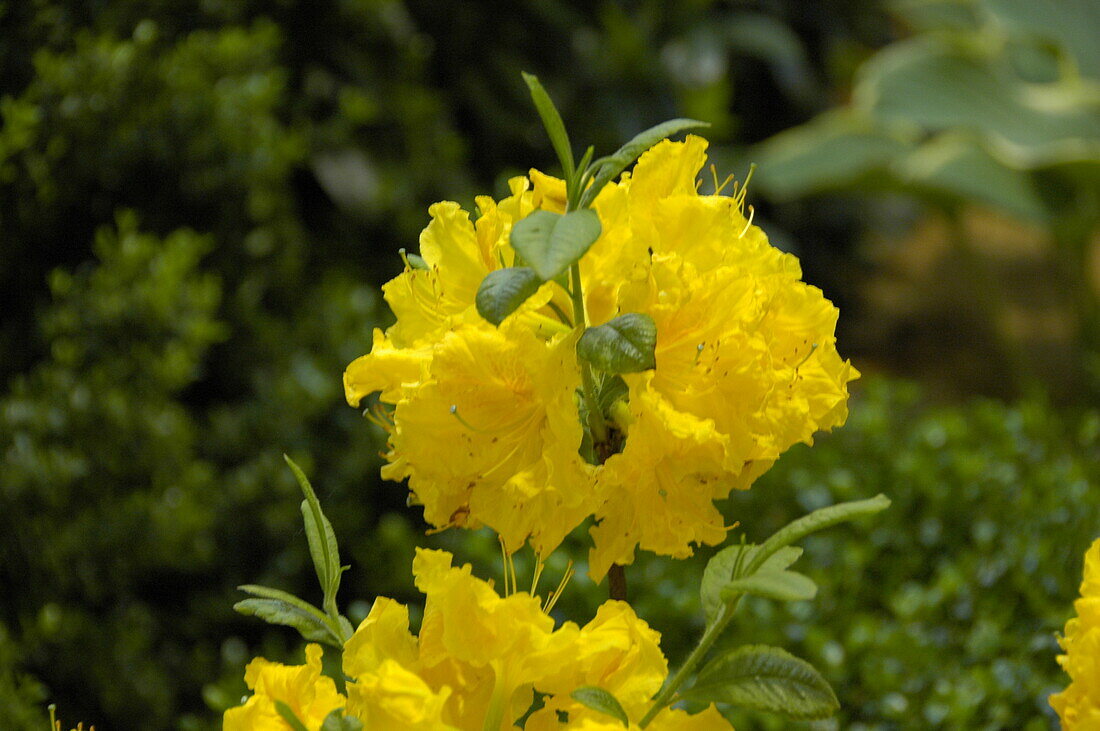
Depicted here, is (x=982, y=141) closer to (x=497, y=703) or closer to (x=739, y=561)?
(x=739, y=561)

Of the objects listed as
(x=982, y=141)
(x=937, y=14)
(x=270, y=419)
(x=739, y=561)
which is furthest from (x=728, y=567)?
(x=937, y=14)

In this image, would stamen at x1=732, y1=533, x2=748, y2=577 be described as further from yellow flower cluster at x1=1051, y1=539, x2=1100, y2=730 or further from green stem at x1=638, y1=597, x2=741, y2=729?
yellow flower cluster at x1=1051, y1=539, x2=1100, y2=730

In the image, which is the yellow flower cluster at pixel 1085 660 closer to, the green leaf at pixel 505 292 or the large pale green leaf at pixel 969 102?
the green leaf at pixel 505 292

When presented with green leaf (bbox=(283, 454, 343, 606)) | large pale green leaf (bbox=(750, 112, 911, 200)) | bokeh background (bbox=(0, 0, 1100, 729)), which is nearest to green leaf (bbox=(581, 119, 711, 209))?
green leaf (bbox=(283, 454, 343, 606))

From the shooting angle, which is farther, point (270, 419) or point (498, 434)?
point (270, 419)

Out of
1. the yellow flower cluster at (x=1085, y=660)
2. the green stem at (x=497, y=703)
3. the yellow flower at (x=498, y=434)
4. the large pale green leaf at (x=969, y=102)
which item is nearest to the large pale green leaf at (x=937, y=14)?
the large pale green leaf at (x=969, y=102)
